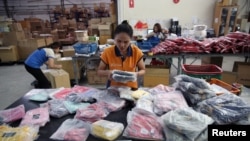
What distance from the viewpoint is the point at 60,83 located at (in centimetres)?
348

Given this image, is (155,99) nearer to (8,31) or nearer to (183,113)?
(183,113)

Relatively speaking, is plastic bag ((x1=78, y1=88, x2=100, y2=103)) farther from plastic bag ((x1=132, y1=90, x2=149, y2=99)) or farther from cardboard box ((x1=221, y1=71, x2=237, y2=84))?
cardboard box ((x1=221, y1=71, x2=237, y2=84))

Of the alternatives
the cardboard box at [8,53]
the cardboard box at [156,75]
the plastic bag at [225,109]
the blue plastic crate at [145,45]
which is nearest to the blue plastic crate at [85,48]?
the blue plastic crate at [145,45]

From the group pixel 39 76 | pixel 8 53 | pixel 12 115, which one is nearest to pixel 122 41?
pixel 12 115

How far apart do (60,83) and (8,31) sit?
161 inches


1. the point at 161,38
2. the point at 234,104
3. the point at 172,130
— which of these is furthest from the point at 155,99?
the point at 161,38

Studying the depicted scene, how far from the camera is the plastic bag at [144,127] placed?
3.11ft

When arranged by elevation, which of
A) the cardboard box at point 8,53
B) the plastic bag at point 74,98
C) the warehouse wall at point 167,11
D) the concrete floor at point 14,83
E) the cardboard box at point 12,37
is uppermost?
the warehouse wall at point 167,11

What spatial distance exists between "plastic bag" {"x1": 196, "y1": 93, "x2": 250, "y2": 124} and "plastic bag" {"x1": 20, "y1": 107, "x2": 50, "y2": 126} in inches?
38.7

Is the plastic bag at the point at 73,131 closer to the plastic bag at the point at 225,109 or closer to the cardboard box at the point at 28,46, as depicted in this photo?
the plastic bag at the point at 225,109

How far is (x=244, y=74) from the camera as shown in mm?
3395

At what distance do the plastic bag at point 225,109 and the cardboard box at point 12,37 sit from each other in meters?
6.50

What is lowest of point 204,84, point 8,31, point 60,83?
point 60,83

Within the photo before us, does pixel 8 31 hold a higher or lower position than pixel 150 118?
higher
